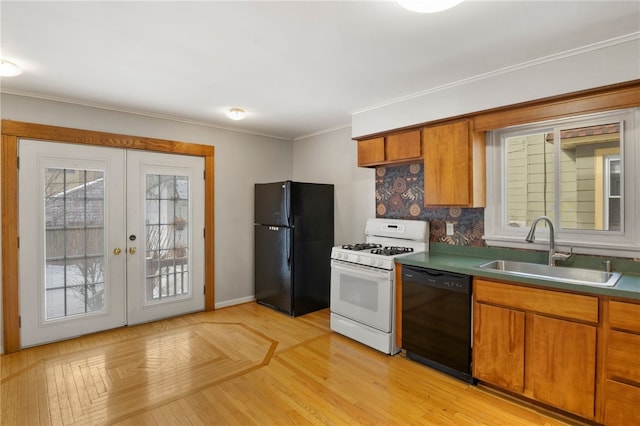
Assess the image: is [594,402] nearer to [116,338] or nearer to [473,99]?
[473,99]

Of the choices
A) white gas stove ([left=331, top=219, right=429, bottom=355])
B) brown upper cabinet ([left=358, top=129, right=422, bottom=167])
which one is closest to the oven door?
white gas stove ([left=331, top=219, right=429, bottom=355])

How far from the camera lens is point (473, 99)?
273 centimetres

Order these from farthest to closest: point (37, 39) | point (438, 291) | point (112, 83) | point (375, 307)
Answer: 1. point (375, 307)
2. point (112, 83)
3. point (438, 291)
4. point (37, 39)

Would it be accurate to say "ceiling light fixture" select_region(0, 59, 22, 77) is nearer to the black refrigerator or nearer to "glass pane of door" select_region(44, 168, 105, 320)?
"glass pane of door" select_region(44, 168, 105, 320)

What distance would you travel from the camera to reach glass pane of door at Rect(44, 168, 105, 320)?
3.23 metres

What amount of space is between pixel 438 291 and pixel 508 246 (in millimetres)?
783

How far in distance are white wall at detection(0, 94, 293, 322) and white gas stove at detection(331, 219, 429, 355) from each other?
165 cm

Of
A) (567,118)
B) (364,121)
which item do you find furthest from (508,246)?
(364,121)

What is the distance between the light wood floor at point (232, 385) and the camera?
212cm

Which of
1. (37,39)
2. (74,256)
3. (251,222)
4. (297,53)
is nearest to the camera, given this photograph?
(37,39)

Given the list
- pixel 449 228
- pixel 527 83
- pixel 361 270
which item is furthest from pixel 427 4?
pixel 361 270

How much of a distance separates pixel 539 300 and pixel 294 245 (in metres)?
2.57

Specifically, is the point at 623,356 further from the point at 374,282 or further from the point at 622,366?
the point at 374,282

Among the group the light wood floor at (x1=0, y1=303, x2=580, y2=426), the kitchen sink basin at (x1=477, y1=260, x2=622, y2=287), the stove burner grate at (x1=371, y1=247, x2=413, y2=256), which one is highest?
the stove burner grate at (x1=371, y1=247, x2=413, y2=256)
